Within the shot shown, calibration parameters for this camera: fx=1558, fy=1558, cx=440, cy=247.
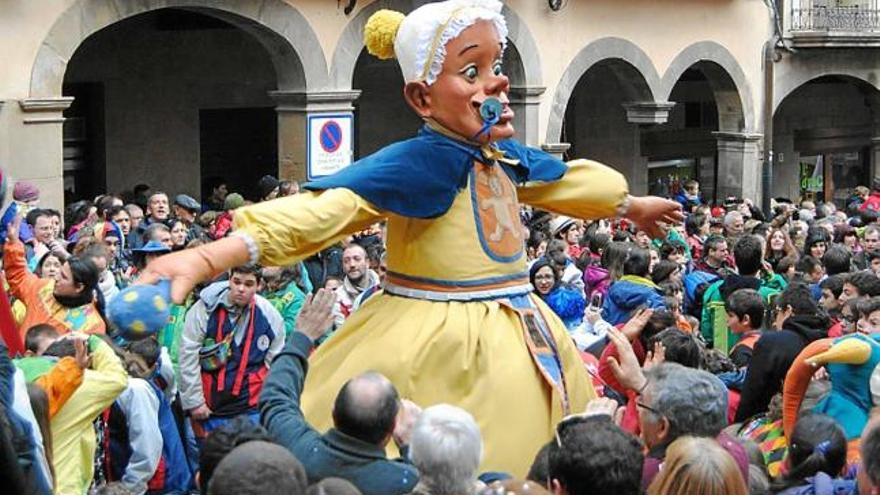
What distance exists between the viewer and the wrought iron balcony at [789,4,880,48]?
70.9ft

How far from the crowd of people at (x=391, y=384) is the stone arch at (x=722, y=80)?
7.98 metres

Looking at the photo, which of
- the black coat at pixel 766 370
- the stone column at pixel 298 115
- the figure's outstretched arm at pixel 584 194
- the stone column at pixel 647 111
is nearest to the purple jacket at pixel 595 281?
the black coat at pixel 766 370

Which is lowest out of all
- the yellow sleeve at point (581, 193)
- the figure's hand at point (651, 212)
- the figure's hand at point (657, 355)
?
the figure's hand at point (657, 355)

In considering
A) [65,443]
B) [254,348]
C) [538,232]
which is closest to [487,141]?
[65,443]

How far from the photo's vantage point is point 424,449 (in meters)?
4.22

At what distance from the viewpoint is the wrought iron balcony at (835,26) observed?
2162cm

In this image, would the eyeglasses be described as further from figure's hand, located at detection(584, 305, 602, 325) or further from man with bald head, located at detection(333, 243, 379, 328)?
man with bald head, located at detection(333, 243, 379, 328)

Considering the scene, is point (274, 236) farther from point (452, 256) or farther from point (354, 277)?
point (354, 277)

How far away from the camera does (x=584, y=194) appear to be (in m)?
6.02

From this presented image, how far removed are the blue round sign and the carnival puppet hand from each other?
35.9 feet

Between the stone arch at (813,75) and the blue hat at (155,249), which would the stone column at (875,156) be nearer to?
the stone arch at (813,75)

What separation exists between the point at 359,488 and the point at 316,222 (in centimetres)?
114

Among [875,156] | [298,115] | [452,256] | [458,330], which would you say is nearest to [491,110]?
[452,256]

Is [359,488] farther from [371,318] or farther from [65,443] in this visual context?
[65,443]
